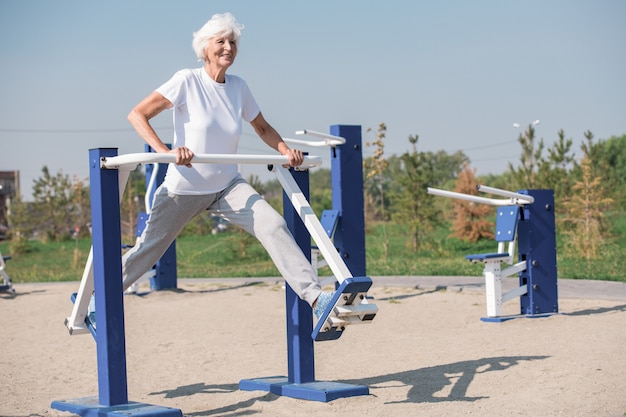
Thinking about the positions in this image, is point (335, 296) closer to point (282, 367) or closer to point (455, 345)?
point (282, 367)

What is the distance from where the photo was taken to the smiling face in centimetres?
457

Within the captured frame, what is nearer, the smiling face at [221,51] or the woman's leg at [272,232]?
the woman's leg at [272,232]

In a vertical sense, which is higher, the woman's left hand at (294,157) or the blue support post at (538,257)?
the woman's left hand at (294,157)

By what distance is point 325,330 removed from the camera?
423cm

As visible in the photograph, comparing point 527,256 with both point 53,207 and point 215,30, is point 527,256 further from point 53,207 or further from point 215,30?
point 53,207

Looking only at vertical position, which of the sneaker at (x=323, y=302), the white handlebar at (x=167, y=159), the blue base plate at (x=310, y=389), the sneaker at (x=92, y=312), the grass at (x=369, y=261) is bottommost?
the blue base plate at (x=310, y=389)

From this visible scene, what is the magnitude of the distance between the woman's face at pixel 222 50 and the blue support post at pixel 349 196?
434cm

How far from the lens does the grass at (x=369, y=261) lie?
40.6ft

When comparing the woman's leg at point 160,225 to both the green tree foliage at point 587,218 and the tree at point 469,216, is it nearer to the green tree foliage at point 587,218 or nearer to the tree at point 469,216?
the green tree foliage at point 587,218

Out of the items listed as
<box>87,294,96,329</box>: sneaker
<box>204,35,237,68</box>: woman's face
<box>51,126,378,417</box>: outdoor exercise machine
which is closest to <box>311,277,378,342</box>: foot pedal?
<box>51,126,378,417</box>: outdoor exercise machine

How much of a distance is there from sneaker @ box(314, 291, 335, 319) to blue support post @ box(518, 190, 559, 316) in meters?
4.00

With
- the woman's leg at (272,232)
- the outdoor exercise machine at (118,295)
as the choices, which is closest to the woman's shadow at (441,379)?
the outdoor exercise machine at (118,295)

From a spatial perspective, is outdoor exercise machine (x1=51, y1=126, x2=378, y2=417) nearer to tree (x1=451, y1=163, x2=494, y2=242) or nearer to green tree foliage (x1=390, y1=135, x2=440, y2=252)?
green tree foliage (x1=390, y1=135, x2=440, y2=252)

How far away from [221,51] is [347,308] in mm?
1455
